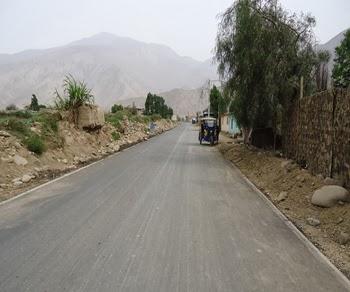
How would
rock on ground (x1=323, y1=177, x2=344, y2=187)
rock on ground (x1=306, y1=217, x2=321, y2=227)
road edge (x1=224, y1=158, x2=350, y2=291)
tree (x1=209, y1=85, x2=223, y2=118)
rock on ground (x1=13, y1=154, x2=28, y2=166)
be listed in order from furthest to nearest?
1. tree (x1=209, y1=85, x2=223, y2=118)
2. rock on ground (x1=13, y1=154, x2=28, y2=166)
3. rock on ground (x1=323, y1=177, x2=344, y2=187)
4. rock on ground (x1=306, y1=217, x2=321, y2=227)
5. road edge (x1=224, y1=158, x2=350, y2=291)

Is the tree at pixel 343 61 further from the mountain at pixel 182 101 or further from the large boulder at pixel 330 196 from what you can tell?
the mountain at pixel 182 101

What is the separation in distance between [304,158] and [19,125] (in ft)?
36.7

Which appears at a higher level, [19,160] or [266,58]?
[266,58]

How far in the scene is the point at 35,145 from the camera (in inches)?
613

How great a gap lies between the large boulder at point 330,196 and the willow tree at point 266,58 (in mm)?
7966

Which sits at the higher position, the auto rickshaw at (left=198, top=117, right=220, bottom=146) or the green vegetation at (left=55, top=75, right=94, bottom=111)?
the green vegetation at (left=55, top=75, right=94, bottom=111)

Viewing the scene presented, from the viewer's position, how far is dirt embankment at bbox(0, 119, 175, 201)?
12223 millimetres

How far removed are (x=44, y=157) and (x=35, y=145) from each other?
57cm

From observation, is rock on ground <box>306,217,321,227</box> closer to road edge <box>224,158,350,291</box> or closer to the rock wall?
road edge <box>224,158,350,291</box>

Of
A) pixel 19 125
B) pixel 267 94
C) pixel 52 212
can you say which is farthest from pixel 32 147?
pixel 267 94

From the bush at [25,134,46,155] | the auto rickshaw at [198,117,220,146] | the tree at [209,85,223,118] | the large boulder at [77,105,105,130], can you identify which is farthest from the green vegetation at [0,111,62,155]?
the tree at [209,85,223,118]

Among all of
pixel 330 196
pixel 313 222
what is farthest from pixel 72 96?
pixel 313 222

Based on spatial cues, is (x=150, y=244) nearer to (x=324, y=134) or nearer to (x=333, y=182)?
(x=333, y=182)

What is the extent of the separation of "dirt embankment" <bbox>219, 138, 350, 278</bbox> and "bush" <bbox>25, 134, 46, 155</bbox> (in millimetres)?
7864
